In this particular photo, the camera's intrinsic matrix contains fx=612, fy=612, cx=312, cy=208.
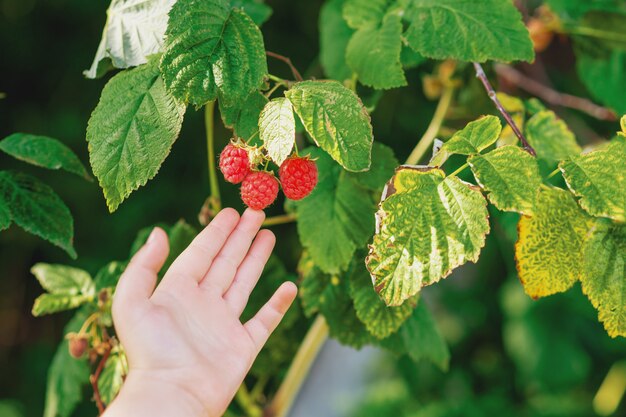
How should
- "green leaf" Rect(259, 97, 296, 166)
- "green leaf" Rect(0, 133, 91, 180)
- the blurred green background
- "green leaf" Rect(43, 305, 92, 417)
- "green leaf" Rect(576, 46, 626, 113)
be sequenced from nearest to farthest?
"green leaf" Rect(259, 97, 296, 166) < "green leaf" Rect(0, 133, 91, 180) < "green leaf" Rect(43, 305, 92, 417) < "green leaf" Rect(576, 46, 626, 113) < the blurred green background

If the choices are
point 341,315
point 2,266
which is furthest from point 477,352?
point 2,266

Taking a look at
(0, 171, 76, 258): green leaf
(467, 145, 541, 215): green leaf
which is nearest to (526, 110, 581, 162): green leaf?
(467, 145, 541, 215): green leaf

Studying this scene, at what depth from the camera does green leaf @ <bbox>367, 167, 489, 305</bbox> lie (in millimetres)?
553

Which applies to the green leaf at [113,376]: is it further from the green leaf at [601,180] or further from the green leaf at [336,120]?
the green leaf at [601,180]

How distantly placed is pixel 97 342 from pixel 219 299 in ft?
0.73

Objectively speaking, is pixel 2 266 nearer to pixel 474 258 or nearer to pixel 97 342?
pixel 97 342

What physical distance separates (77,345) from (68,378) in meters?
0.12

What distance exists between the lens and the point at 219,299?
0.70 meters

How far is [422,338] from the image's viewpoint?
2.92ft

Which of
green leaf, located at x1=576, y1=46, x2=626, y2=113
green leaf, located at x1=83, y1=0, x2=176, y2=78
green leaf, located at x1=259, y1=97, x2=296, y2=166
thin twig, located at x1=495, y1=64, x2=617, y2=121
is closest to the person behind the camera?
A: green leaf, located at x1=259, y1=97, x2=296, y2=166

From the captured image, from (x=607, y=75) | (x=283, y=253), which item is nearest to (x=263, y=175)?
(x=607, y=75)

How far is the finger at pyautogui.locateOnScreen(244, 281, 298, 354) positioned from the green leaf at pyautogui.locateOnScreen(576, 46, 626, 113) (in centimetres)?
65

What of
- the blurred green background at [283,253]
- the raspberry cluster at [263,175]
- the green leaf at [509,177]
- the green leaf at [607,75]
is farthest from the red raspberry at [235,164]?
the blurred green background at [283,253]

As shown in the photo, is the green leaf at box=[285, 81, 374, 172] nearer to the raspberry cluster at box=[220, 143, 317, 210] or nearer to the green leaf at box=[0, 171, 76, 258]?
the raspberry cluster at box=[220, 143, 317, 210]
